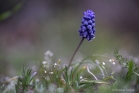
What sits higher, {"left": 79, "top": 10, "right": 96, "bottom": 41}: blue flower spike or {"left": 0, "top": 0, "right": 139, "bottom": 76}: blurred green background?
{"left": 0, "top": 0, "right": 139, "bottom": 76}: blurred green background

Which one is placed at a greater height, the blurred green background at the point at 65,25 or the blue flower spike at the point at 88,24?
the blurred green background at the point at 65,25

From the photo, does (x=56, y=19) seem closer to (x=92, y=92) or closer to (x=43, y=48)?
(x=43, y=48)

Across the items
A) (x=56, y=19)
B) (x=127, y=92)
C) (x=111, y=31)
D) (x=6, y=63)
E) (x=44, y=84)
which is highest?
(x=56, y=19)

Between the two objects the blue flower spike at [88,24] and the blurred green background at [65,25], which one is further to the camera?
the blurred green background at [65,25]

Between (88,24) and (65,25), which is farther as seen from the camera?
(65,25)

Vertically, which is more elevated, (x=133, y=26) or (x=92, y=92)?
(x=133, y=26)

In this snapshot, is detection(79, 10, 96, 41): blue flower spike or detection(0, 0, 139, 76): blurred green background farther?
detection(0, 0, 139, 76): blurred green background

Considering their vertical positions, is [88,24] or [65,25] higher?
[65,25]

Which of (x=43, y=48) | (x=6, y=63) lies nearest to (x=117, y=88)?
(x=6, y=63)
